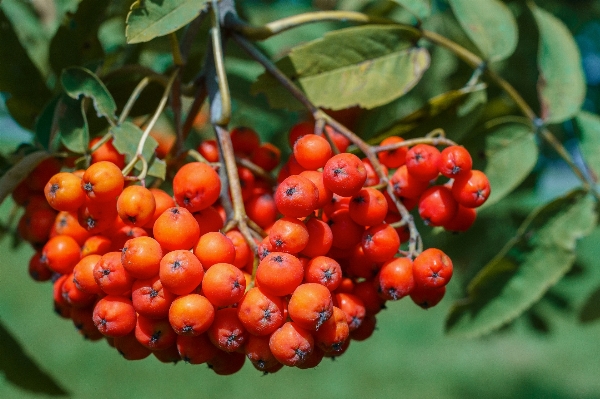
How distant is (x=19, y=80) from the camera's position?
1733 mm

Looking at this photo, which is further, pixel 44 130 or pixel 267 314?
pixel 44 130

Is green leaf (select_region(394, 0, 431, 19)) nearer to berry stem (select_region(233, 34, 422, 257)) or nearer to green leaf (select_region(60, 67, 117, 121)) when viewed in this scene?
berry stem (select_region(233, 34, 422, 257))

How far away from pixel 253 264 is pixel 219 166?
0.26 metres

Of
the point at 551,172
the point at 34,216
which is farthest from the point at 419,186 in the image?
the point at 551,172

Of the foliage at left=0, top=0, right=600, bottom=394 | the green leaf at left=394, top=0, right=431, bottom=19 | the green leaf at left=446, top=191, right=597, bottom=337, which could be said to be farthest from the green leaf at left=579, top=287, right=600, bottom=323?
the green leaf at left=394, top=0, right=431, bottom=19

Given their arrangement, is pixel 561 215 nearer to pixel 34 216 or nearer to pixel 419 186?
pixel 419 186

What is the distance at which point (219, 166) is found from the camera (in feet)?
4.72

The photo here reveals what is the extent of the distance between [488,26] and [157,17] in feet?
3.59

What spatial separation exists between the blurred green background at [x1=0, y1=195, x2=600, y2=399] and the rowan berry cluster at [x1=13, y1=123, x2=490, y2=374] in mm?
3772

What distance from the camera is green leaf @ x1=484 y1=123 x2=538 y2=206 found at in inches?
72.8

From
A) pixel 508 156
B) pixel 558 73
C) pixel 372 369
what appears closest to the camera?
pixel 508 156

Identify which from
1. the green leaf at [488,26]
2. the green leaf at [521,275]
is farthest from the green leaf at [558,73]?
the green leaf at [521,275]

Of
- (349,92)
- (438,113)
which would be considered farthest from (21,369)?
(438,113)

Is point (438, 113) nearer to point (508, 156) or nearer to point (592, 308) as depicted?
point (508, 156)
